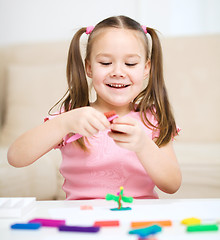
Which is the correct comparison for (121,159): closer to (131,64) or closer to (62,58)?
(131,64)

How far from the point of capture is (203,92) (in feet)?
6.15

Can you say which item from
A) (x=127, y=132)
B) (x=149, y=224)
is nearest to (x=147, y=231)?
(x=149, y=224)

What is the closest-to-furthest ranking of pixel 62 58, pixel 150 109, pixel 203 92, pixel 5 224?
pixel 5 224
pixel 150 109
pixel 203 92
pixel 62 58

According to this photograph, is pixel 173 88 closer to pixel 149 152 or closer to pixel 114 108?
pixel 114 108

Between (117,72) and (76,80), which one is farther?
(76,80)

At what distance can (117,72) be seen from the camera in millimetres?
A: 927

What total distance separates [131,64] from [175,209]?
1.46 feet

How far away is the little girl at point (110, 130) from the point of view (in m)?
0.89

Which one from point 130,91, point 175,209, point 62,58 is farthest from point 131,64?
point 62,58

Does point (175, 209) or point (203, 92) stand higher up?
point (203, 92)

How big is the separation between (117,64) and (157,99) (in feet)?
0.68

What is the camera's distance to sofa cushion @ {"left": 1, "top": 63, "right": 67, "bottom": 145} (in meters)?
1.88

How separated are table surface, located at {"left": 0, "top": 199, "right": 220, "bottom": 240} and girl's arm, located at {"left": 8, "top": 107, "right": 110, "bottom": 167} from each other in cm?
16

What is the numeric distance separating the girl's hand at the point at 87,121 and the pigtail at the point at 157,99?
12.9 inches
